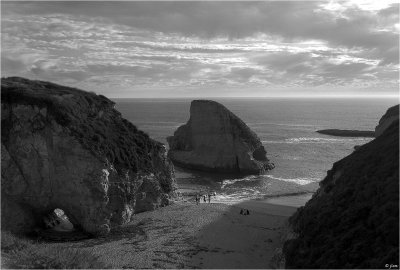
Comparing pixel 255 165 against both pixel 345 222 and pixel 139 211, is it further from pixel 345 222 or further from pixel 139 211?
pixel 345 222

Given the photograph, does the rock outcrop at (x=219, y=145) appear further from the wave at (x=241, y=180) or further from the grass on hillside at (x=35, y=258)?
the grass on hillside at (x=35, y=258)

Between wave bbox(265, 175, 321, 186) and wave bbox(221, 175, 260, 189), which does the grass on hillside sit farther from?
wave bbox(265, 175, 321, 186)

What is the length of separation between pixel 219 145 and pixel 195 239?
32755mm

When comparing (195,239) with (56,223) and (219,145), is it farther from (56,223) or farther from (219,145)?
(219,145)

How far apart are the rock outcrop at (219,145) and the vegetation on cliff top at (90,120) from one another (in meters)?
20.6

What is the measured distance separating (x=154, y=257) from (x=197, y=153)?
125 feet

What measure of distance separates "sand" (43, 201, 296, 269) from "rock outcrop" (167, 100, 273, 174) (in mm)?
20894

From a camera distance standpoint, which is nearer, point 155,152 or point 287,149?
point 155,152

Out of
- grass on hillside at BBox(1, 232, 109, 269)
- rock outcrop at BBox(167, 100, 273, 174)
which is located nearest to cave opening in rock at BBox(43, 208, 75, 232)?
grass on hillside at BBox(1, 232, 109, 269)

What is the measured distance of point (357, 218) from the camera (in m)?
22.8

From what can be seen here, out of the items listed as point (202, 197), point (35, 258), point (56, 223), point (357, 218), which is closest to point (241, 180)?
point (202, 197)

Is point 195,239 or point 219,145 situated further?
point 219,145

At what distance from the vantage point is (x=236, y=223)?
1393 inches

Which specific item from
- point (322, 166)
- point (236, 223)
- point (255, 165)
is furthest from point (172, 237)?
point (322, 166)
